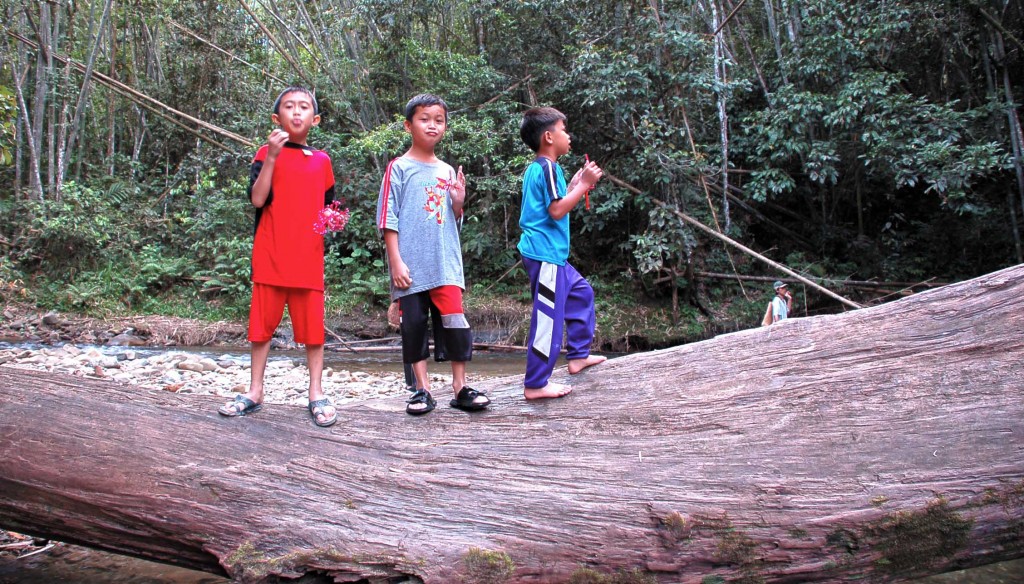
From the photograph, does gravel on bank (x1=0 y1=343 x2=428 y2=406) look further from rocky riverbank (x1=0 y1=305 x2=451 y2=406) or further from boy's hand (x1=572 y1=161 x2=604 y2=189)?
boy's hand (x1=572 y1=161 x2=604 y2=189)

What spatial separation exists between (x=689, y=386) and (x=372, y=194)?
1167cm

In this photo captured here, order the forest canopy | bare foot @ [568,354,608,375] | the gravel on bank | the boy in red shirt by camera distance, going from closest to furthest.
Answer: the boy in red shirt, bare foot @ [568,354,608,375], the gravel on bank, the forest canopy

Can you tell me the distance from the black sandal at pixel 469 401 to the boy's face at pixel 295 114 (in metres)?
1.35

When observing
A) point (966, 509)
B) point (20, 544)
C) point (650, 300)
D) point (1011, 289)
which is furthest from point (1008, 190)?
point (20, 544)

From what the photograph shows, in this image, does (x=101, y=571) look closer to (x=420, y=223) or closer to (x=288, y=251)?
(x=288, y=251)

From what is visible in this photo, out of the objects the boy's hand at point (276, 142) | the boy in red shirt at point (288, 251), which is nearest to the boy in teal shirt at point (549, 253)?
the boy in red shirt at point (288, 251)

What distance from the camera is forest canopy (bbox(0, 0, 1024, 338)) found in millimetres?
10688

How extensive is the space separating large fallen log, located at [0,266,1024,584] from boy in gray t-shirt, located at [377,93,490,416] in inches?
9.8

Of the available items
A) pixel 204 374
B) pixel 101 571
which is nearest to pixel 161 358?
pixel 204 374

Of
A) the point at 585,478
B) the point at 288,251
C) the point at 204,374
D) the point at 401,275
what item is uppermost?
the point at 288,251

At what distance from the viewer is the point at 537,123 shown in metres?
3.06

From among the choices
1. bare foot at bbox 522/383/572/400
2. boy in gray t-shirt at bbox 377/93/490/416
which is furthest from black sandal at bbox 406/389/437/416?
bare foot at bbox 522/383/572/400

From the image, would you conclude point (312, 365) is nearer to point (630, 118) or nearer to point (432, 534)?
point (432, 534)

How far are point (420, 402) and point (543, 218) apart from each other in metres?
0.99
